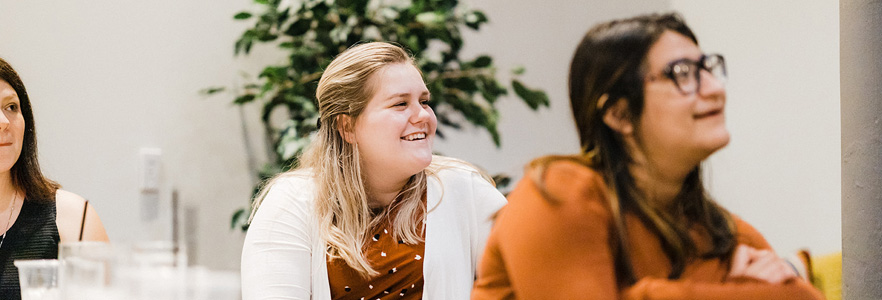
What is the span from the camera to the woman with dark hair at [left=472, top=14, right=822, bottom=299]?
2.21 ft

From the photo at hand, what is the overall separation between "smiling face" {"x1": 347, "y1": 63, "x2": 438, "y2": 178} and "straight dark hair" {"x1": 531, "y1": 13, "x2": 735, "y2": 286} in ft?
1.76

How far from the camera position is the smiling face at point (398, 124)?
1.24 metres

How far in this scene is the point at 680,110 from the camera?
0.67 m

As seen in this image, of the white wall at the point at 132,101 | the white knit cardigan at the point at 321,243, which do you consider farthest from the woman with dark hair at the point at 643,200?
the white wall at the point at 132,101

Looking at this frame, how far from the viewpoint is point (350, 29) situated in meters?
2.15

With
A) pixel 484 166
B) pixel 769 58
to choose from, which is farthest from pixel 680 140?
pixel 484 166

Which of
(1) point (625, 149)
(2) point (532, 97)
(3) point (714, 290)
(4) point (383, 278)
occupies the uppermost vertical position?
(2) point (532, 97)

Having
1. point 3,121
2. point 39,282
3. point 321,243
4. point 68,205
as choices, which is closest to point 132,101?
point 68,205

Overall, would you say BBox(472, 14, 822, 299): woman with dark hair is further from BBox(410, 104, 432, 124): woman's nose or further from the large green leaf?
the large green leaf

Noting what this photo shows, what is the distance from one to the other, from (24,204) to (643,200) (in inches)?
49.8

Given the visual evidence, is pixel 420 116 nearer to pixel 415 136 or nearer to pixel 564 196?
pixel 415 136

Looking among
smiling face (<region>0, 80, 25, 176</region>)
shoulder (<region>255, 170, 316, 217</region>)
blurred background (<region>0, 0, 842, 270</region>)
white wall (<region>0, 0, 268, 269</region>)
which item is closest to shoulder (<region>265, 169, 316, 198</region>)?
shoulder (<region>255, 170, 316, 217</region>)

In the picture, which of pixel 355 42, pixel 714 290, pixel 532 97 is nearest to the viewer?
pixel 714 290

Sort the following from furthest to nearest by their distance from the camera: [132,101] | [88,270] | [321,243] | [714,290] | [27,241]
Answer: [132,101], [27,241], [321,243], [88,270], [714,290]
